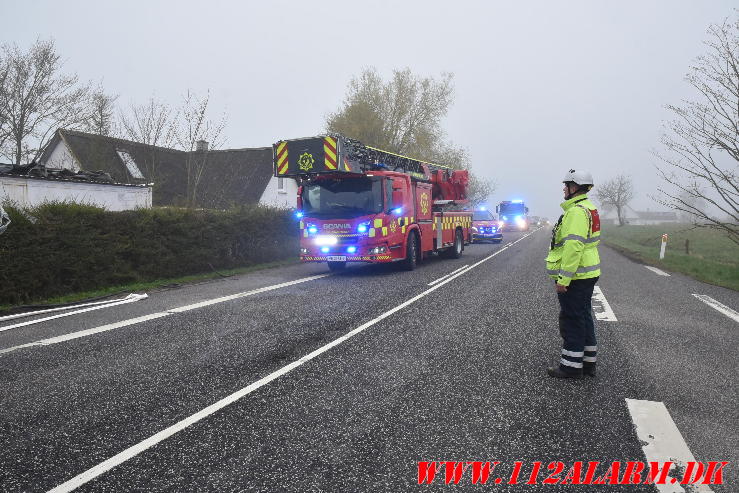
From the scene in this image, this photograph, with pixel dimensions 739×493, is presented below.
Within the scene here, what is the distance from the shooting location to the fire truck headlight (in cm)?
1170

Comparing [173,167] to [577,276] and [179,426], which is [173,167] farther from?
[577,276]

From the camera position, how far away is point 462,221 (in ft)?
58.1

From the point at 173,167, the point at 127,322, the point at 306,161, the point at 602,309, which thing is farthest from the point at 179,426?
the point at 173,167

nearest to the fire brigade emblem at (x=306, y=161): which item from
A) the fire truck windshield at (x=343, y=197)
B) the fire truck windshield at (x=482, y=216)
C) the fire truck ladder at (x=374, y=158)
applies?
the fire truck windshield at (x=343, y=197)

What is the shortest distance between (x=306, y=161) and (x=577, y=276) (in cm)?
827

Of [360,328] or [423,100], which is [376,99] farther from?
[360,328]

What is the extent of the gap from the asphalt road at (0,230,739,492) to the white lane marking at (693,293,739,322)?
0.97 ft

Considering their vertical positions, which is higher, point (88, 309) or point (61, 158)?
point (61, 158)

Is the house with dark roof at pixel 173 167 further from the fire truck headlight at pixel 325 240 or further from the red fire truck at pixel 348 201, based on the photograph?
the fire truck headlight at pixel 325 240

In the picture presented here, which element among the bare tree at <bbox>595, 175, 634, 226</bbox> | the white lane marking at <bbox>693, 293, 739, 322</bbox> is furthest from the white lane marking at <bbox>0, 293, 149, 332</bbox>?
the bare tree at <bbox>595, 175, 634, 226</bbox>

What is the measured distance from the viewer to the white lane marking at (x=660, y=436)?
285cm

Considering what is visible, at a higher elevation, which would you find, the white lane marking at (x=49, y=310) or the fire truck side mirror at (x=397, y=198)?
the fire truck side mirror at (x=397, y=198)

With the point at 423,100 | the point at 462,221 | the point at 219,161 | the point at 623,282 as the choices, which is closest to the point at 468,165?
the point at 423,100

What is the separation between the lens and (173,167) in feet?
104
